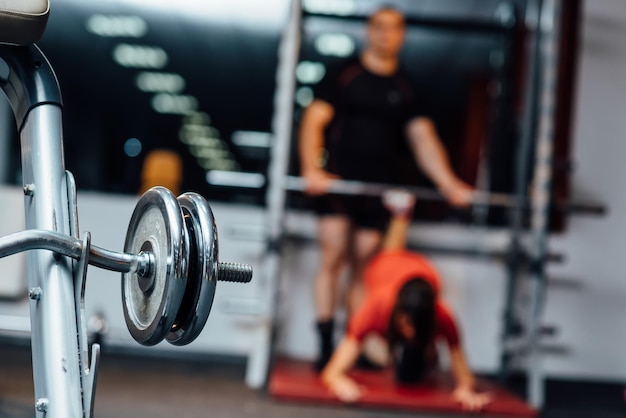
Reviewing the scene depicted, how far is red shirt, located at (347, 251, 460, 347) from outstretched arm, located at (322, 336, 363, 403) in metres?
0.04

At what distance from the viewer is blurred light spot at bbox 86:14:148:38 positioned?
4688mm

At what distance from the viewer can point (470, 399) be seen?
8.96 ft

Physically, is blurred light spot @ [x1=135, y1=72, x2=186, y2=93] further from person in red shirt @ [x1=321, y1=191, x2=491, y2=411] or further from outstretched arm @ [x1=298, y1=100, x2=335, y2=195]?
person in red shirt @ [x1=321, y1=191, x2=491, y2=411]

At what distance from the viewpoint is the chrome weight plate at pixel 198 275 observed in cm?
92

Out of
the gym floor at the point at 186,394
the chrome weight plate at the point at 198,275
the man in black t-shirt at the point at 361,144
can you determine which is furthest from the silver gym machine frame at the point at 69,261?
the man in black t-shirt at the point at 361,144

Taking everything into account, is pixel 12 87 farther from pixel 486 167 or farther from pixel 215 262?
pixel 486 167

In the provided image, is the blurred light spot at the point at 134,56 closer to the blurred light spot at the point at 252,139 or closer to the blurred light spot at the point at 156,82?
the blurred light spot at the point at 156,82

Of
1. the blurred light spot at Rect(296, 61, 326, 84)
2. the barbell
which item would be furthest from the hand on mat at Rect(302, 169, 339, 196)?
the barbell

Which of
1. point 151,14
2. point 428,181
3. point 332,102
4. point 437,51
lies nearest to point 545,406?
point 332,102

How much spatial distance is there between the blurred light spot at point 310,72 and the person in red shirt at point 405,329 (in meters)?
1.30

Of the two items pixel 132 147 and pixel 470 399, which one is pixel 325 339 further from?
pixel 132 147

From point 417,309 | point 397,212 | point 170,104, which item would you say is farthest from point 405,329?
point 170,104

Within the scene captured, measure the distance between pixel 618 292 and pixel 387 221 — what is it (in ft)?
3.76

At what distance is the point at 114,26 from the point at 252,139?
48.3 inches
